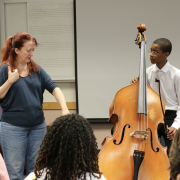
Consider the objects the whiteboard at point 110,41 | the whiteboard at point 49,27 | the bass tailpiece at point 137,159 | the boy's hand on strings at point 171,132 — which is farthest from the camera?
the whiteboard at point 49,27

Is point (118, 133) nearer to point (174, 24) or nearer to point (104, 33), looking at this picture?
point (104, 33)

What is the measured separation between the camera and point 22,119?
1781 mm

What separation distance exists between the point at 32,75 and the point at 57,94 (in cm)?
23

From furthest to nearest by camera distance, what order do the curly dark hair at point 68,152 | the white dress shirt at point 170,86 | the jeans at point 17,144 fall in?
the white dress shirt at point 170,86
the jeans at point 17,144
the curly dark hair at point 68,152

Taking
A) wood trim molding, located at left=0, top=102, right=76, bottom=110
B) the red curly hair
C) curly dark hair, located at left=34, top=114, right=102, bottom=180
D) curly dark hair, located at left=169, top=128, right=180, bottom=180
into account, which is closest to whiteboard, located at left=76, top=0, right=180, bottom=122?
wood trim molding, located at left=0, top=102, right=76, bottom=110

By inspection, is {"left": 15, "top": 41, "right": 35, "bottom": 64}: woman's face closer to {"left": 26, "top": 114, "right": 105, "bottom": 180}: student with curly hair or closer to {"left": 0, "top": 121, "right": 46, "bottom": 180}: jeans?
{"left": 0, "top": 121, "right": 46, "bottom": 180}: jeans

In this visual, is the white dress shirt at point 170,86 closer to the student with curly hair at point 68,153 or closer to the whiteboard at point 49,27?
the student with curly hair at point 68,153

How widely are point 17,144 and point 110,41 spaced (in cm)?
203

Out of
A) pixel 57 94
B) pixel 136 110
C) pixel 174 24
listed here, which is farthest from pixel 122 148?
pixel 174 24

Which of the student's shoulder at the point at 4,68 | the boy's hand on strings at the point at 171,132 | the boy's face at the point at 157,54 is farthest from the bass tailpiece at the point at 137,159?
the student's shoulder at the point at 4,68

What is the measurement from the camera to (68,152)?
0.97 m

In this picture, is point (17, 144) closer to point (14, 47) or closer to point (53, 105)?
point (14, 47)

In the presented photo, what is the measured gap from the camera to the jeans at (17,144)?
1.76 m

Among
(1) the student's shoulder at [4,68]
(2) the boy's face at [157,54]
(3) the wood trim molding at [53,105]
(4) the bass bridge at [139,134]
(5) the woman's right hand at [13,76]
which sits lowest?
(3) the wood trim molding at [53,105]
